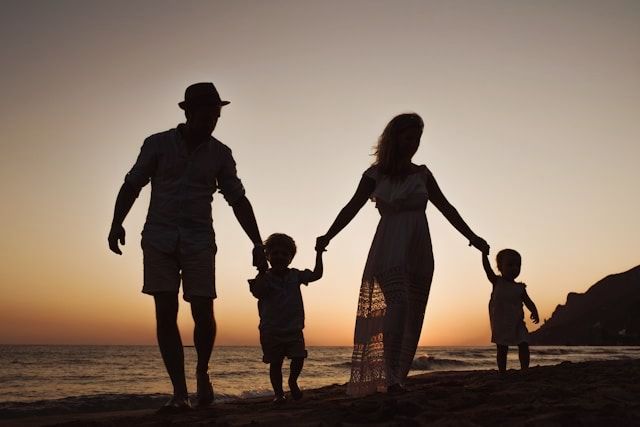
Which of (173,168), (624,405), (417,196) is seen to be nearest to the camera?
(624,405)

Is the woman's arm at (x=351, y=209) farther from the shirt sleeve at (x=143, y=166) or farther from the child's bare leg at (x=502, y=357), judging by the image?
the child's bare leg at (x=502, y=357)

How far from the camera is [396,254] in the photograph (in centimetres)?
520

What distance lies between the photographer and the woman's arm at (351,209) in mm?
5582

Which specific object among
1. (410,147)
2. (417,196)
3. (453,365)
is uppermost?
(410,147)

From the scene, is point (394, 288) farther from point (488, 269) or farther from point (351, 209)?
point (488, 269)

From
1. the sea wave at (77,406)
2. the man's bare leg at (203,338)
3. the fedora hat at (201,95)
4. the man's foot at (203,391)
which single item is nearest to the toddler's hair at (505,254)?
the man's bare leg at (203,338)

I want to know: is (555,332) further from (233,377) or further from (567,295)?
(233,377)

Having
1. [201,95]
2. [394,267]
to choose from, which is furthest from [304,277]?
[201,95]

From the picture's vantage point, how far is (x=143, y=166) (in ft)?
16.3

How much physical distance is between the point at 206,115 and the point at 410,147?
1.72 metres

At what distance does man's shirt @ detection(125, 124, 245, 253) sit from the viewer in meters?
4.82

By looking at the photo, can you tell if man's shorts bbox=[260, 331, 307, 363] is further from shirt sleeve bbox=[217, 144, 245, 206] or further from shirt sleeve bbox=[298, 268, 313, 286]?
shirt sleeve bbox=[217, 144, 245, 206]

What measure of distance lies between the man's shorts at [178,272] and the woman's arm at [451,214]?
6.77ft

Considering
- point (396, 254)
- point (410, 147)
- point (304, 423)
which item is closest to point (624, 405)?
point (304, 423)
